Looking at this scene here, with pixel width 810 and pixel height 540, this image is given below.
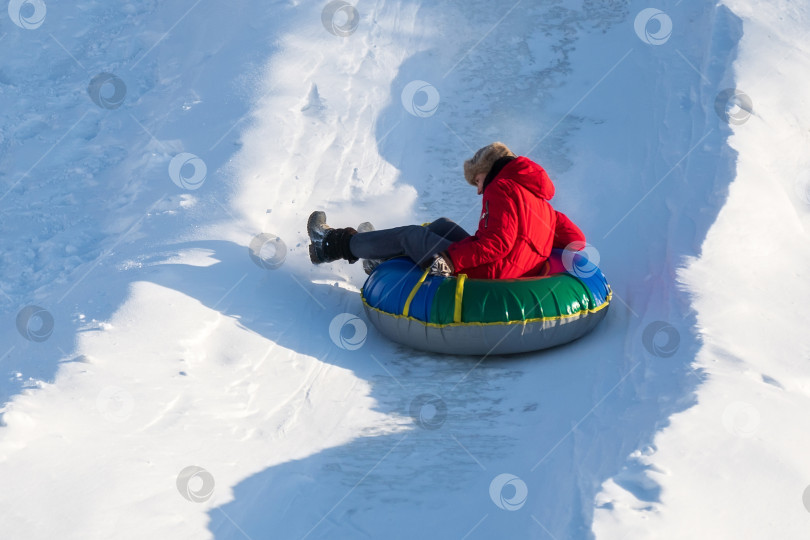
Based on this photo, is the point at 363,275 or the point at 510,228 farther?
the point at 363,275

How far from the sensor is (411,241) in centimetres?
386

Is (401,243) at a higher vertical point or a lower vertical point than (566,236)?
higher

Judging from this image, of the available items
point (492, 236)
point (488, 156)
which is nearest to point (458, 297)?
point (492, 236)

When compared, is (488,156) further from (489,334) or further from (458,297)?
(489,334)

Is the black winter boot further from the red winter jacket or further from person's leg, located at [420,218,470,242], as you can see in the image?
the red winter jacket

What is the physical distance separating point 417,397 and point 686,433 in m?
1.20

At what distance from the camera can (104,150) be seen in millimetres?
5258

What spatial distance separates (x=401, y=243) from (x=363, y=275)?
0.75 metres

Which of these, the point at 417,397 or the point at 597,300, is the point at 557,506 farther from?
the point at 597,300

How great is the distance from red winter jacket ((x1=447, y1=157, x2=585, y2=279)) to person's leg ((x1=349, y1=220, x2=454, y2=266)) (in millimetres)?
95

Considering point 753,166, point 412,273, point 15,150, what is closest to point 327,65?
point 15,150

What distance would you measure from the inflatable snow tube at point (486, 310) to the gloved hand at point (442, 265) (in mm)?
33

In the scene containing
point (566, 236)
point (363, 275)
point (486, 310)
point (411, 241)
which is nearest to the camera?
point (486, 310)

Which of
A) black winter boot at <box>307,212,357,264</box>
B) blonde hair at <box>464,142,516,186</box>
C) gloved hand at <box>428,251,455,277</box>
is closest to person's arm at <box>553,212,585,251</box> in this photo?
blonde hair at <box>464,142,516,186</box>
